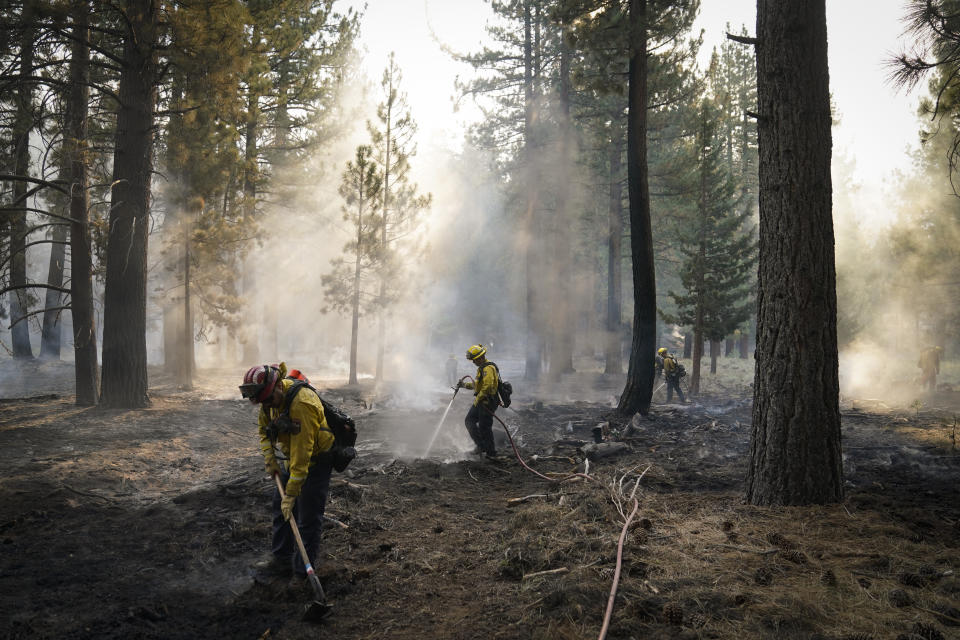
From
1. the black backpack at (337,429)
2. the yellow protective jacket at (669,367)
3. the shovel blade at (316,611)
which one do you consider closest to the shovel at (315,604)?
the shovel blade at (316,611)

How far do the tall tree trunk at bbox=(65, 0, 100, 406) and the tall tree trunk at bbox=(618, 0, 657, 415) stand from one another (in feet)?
37.2

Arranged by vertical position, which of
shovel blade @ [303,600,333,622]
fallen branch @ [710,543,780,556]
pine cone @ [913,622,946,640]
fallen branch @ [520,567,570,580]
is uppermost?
pine cone @ [913,622,946,640]

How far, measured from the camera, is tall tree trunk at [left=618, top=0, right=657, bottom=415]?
39.7 feet

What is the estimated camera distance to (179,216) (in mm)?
16562

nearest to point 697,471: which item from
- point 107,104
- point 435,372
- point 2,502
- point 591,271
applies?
point 2,502

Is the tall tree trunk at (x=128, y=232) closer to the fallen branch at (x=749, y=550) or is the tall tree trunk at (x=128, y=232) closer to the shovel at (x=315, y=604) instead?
the shovel at (x=315, y=604)

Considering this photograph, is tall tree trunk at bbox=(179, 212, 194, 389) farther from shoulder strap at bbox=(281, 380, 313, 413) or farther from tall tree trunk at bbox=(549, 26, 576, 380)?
tall tree trunk at bbox=(549, 26, 576, 380)

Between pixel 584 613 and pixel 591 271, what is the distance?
33567mm

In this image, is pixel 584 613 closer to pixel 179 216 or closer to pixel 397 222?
pixel 179 216

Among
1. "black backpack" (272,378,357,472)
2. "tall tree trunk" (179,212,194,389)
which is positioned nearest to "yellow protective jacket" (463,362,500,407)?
"black backpack" (272,378,357,472)

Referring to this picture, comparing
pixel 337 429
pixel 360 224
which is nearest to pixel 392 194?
pixel 360 224

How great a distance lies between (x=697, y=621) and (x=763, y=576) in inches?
32.8

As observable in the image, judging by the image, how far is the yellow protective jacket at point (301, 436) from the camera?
4.59 meters

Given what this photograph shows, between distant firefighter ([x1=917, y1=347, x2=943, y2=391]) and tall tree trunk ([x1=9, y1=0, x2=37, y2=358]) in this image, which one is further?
distant firefighter ([x1=917, y1=347, x2=943, y2=391])
